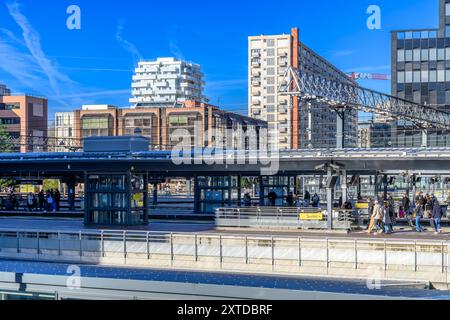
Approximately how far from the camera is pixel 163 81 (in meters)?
179

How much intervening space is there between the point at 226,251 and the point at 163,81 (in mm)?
157889

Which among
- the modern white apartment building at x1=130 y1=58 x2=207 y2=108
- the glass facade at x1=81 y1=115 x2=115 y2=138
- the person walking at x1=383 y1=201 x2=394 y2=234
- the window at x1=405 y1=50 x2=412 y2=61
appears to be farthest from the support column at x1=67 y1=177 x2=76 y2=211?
the modern white apartment building at x1=130 y1=58 x2=207 y2=108

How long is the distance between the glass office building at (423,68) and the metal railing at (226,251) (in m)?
57.1

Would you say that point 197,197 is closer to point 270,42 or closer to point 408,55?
point 408,55

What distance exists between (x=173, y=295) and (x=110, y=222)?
27825 millimetres

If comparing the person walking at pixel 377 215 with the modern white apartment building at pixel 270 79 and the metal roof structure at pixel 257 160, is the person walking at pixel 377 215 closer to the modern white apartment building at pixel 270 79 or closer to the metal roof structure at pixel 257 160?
the metal roof structure at pixel 257 160

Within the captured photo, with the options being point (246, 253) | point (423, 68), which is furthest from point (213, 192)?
point (423, 68)

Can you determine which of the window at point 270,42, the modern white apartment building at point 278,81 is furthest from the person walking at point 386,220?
the window at point 270,42

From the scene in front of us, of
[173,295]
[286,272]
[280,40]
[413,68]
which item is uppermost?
[280,40]

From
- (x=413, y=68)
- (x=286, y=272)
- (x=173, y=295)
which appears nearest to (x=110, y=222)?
(x=286, y=272)

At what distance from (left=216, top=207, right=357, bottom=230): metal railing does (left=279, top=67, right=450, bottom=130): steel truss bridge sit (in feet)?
70.1

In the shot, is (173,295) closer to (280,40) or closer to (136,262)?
(136,262)
